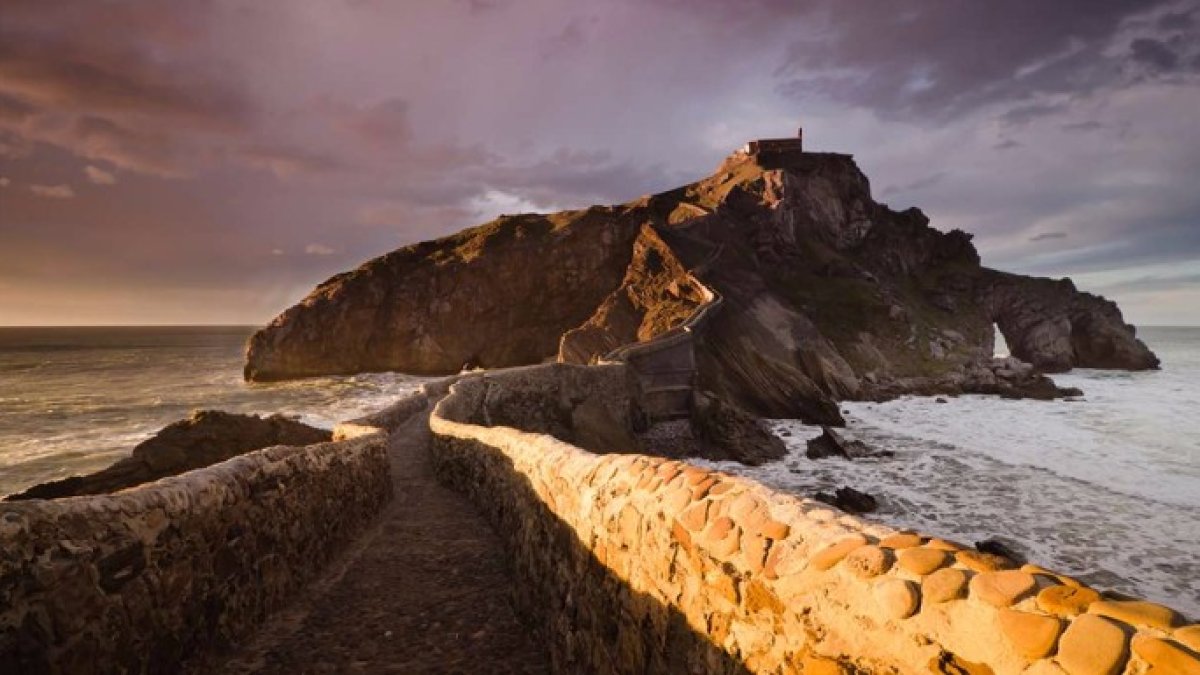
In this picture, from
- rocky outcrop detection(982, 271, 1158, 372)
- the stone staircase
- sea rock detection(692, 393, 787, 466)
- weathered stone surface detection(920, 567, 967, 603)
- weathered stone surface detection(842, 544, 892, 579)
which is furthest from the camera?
rocky outcrop detection(982, 271, 1158, 372)

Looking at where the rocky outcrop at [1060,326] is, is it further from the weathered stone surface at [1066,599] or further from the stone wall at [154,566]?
the weathered stone surface at [1066,599]

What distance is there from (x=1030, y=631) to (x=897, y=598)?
20.5 inches

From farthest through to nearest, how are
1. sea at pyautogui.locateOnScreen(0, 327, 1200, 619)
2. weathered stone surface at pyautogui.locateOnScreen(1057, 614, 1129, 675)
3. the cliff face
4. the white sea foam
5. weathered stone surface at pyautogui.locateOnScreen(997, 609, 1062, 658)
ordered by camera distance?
the cliff face, sea at pyautogui.locateOnScreen(0, 327, 1200, 619), the white sea foam, weathered stone surface at pyautogui.locateOnScreen(997, 609, 1062, 658), weathered stone surface at pyautogui.locateOnScreen(1057, 614, 1129, 675)

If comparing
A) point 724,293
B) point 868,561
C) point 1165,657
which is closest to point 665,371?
point 724,293

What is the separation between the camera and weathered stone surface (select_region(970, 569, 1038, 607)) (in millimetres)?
2354

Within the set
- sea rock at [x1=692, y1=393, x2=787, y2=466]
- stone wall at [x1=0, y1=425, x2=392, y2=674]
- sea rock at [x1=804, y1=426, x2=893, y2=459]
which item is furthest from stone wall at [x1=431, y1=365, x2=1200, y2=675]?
sea rock at [x1=804, y1=426, x2=893, y2=459]

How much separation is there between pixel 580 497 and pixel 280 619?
4.39m

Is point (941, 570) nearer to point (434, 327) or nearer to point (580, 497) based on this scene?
point (580, 497)

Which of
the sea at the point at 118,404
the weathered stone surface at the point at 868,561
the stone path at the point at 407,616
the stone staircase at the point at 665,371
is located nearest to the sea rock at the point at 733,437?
the stone staircase at the point at 665,371

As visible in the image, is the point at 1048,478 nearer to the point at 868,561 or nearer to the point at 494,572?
the point at 494,572

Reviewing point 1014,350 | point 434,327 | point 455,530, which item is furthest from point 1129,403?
point 434,327

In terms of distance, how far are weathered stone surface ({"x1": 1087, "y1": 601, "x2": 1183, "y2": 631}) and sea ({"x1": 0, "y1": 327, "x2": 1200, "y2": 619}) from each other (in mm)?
14329

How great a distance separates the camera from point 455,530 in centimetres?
1095

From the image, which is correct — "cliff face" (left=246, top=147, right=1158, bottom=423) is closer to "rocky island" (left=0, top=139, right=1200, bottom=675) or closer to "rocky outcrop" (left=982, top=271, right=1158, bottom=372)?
"rocky outcrop" (left=982, top=271, right=1158, bottom=372)
